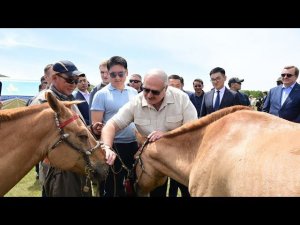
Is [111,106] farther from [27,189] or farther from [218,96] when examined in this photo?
[27,189]

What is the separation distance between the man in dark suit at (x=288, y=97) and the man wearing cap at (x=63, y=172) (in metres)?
5.00

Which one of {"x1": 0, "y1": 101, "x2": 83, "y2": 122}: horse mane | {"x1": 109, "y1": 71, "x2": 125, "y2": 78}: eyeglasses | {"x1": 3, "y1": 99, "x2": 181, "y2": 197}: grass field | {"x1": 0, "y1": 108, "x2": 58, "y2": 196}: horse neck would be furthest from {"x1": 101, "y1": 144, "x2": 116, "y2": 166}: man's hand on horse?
{"x1": 3, "y1": 99, "x2": 181, "y2": 197}: grass field

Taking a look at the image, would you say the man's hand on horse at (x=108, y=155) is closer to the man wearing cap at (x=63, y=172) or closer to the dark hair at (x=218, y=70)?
the man wearing cap at (x=63, y=172)

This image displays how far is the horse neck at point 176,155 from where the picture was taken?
3.78 metres

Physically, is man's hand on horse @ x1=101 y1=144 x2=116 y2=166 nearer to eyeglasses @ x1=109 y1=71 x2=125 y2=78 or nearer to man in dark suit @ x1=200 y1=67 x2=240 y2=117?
eyeglasses @ x1=109 y1=71 x2=125 y2=78

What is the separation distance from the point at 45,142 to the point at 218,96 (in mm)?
5298

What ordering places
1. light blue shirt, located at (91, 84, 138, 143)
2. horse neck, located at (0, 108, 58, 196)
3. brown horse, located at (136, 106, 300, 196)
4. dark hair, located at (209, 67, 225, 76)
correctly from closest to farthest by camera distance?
brown horse, located at (136, 106, 300, 196) < horse neck, located at (0, 108, 58, 196) < light blue shirt, located at (91, 84, 138, 143) < dark hair, located at (209, 67, 225, 76)

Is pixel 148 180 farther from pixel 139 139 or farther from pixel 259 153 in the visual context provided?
pixel 259 153

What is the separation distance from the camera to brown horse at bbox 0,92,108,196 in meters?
3.03

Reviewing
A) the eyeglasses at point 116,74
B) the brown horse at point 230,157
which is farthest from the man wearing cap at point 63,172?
the eyeglasses at point 116,74

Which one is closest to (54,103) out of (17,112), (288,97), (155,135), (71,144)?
(17,112)

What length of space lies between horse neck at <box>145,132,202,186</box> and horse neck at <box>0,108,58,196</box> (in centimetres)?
133

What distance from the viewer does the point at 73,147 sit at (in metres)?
3.33
